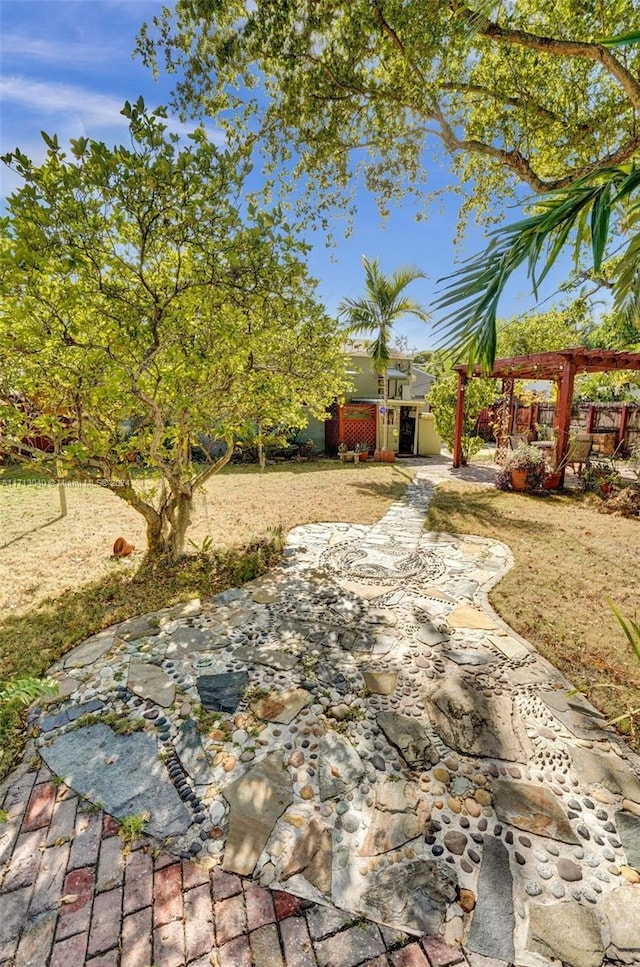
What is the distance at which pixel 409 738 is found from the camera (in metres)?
2.73

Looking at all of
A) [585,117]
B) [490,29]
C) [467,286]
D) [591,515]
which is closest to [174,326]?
[467,286]

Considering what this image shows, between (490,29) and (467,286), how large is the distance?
5.30 m

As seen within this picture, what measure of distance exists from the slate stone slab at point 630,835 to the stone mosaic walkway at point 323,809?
0.03ft

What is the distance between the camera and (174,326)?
4.21m

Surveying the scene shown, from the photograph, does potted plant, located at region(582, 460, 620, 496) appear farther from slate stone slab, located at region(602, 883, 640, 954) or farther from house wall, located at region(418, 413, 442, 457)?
slate stone slab, located at region(602, 883, 640, 954)

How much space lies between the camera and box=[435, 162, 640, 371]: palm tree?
2.04m

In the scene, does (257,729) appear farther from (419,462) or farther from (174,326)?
(419,462)

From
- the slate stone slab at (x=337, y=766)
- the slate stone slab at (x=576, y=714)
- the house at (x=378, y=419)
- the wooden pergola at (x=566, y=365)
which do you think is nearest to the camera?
the slate stone slab at (x=337, y=766)

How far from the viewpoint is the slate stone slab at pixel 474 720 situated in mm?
2660

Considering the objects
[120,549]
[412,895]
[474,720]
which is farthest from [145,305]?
[412,895]

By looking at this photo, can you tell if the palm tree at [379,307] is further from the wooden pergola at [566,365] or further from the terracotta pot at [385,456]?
the wooden pergola at [566,365]

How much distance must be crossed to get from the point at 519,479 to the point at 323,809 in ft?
32.8

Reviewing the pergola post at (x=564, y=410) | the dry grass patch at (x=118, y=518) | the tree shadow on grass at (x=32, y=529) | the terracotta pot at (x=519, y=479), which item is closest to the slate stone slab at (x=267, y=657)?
the dry grass patch at (x=118, y=518)

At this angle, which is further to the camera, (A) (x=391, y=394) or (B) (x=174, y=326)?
(A) (x=391, y=394)
